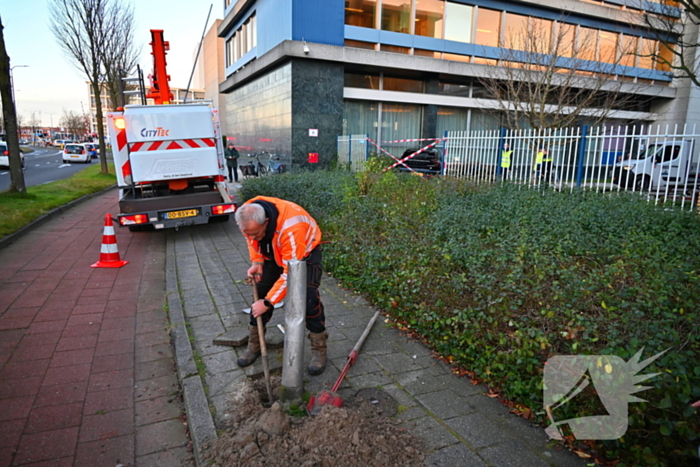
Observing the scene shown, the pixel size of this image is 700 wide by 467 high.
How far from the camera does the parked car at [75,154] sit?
130 ft

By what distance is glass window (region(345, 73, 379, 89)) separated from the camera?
20.3 m

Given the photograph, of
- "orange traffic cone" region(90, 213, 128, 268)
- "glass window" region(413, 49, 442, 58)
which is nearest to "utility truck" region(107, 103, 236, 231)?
"orange traffic cone" region(90, 213, 128, 268)

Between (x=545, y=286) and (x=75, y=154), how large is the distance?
45.0 metres

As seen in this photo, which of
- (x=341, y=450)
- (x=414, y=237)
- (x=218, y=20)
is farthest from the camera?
(x=218, y=20)

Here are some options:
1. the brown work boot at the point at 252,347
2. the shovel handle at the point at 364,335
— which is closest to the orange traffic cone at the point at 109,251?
the brown work boot at the point at 252,347

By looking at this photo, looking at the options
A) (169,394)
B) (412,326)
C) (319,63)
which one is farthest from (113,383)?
(319,63)

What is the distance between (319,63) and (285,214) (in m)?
16.5

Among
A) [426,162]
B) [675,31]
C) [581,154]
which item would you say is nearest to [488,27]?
[426,162]

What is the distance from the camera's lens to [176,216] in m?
8.76

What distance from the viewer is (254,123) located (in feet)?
77.7

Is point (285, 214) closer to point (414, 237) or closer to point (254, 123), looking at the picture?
point (414, 237)

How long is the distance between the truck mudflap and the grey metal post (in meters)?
6.21

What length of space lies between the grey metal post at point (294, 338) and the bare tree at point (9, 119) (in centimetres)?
1335

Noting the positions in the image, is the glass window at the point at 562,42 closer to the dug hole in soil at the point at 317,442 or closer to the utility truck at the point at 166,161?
the utility truck at the point at 166,161
